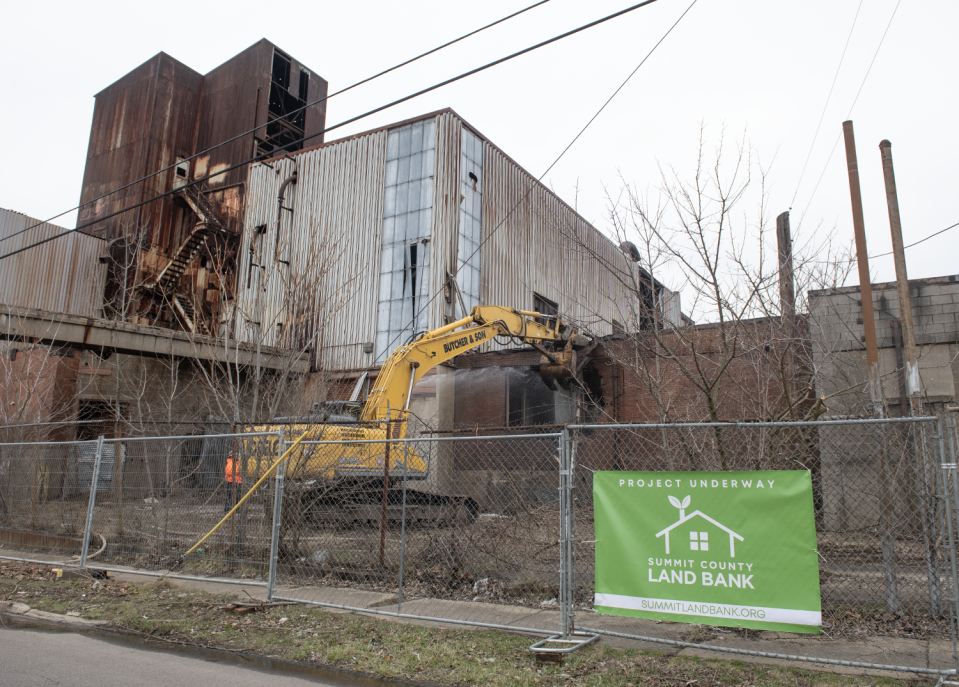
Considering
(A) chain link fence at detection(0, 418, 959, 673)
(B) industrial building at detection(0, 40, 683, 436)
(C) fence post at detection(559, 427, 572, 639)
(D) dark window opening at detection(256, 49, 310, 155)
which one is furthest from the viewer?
(D) dark window opening at detection(256, 49, 310, 155)

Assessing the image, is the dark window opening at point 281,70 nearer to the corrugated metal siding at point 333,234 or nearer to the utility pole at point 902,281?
the corrugated metal siding at point 333,234

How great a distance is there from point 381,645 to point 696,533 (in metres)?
2.98

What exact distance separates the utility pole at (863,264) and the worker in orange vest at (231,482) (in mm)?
7892

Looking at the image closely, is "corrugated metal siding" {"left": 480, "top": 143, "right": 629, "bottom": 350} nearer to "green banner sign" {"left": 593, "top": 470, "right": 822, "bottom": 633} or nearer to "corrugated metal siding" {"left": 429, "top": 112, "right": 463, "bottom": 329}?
"corrugated metal siding" {"left": 429, "top": 112, "right": 463, "bottom": 329}

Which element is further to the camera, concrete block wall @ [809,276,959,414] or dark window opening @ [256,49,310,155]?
dark window opening @ [256,49,310,155]

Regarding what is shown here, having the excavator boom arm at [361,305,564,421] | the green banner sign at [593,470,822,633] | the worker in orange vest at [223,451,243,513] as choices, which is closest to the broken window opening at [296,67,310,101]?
the excavator boom arm at [361,305,564,421]

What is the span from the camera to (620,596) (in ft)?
18.2

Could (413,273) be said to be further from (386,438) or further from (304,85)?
(304,85)

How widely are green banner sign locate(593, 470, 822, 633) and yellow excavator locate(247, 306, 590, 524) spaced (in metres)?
2.35

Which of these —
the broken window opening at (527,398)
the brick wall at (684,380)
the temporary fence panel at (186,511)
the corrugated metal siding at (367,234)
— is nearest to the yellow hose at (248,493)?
the temporary fence panel at (186,511)

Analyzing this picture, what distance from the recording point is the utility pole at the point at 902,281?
26.5 ft

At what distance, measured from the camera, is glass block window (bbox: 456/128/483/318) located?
23844 mm

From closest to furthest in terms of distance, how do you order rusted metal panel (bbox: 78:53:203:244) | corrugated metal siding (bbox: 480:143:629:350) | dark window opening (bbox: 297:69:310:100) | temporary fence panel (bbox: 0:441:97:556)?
temporary fence panel (bbox: 0:441:97:556), corrugated metal siding (bbox: 480:143:629:350), rusted metal panel (bbox: 78:53:203:244), dark window opening (bbox: 297:69:310:100)

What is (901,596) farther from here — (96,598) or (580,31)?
(96,598)
